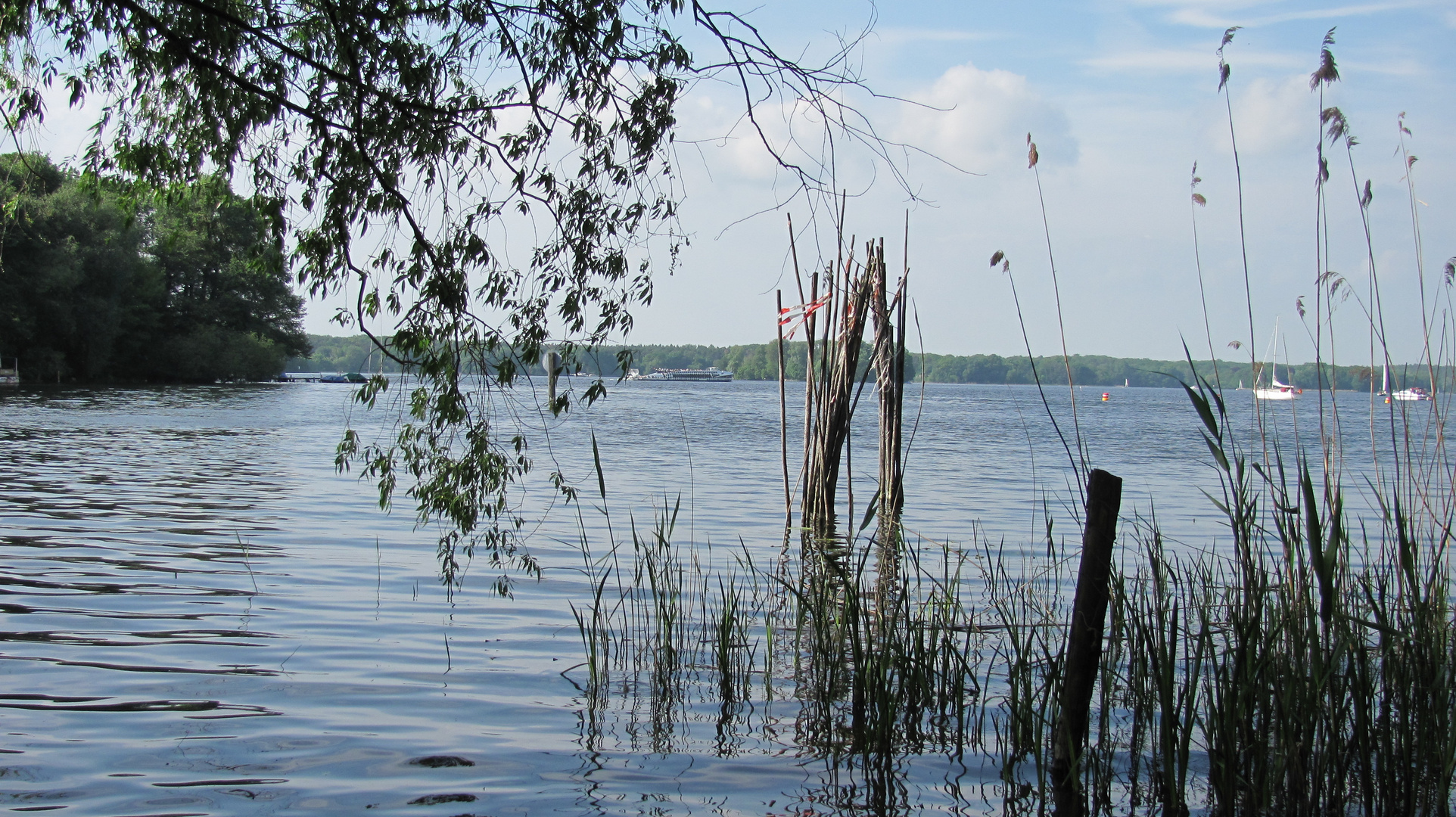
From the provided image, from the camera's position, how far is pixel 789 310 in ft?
32.0

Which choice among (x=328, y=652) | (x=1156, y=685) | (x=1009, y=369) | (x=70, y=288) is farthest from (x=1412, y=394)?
(x=1009, y=369)

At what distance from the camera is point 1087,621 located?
3881 millimetres

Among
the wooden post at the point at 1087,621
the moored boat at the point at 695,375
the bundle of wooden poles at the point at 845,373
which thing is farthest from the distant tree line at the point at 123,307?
the moored boat at the point at 695,375

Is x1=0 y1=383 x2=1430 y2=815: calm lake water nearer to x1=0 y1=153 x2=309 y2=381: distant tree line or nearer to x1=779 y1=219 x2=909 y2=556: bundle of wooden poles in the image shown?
x1=779 y1=219 x2=909 y2=556: bundle of wooden poles

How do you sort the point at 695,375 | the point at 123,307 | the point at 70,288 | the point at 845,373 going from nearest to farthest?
the point at 845,373
the point at 70,288
the point at 123,307
the point at 695,375

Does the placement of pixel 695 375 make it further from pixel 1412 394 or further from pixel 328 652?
pixel 1412 394

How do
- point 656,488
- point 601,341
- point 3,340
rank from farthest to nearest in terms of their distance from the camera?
point 3,340 < point 656,488 < point 601,341

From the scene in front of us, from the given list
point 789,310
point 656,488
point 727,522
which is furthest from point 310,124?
point 656,488

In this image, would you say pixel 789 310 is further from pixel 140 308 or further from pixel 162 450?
pixel 140 308

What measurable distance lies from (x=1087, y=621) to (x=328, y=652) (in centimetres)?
426

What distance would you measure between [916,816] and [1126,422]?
137 ft

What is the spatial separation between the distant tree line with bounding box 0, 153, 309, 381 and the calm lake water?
1375 centimetres

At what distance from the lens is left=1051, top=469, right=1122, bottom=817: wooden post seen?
3801 mm

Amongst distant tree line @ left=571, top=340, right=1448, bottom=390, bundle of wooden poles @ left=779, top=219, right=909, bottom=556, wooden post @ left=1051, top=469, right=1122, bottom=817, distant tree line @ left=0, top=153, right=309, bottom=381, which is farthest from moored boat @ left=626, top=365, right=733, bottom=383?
wooden post @ left=1051, top=469, right=1122, bottom=817
